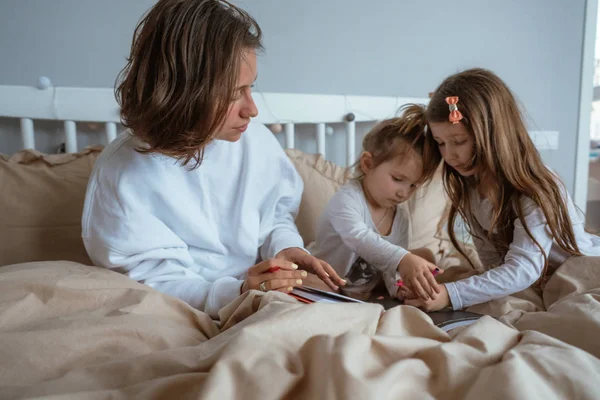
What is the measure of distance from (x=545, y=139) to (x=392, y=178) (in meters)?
1.27

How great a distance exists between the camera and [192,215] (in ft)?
3.22

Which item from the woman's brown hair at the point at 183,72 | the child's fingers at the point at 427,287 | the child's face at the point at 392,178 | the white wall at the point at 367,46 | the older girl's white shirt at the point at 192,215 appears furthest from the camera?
the white wall at the point at 367,46

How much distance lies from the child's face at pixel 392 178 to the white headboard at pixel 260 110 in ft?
0.99

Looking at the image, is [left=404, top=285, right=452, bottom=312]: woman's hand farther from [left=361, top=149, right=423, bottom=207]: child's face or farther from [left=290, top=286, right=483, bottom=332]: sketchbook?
[left=361, top=149, right=423, bottom=207]: child's face

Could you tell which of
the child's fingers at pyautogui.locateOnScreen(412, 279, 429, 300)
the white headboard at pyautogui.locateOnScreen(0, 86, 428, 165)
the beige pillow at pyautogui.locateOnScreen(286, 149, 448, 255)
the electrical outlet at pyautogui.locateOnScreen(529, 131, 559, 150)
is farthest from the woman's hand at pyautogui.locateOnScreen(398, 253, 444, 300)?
the electrical outlet at pyautogui.locateOnScreen(529, 131, 559, 150)

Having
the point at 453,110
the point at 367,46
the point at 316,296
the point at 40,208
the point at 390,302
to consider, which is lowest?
the point at 390,302

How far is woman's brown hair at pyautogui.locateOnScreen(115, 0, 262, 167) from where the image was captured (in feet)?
2.55

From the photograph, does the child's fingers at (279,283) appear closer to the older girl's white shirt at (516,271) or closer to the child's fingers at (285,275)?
the child's fingers at (285,275)

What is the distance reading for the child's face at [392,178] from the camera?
3.95 feet

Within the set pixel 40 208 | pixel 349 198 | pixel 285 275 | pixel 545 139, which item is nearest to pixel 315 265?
pixel 285 275

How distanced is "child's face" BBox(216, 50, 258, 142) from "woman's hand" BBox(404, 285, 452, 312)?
0.52m

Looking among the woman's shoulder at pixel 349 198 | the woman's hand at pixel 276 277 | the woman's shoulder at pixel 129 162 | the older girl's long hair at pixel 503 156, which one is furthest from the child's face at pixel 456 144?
the woman's shoulder at pixel 129 162

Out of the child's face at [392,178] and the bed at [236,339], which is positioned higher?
the child's face at [392,178]

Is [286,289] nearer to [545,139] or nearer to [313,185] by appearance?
[313,185]
